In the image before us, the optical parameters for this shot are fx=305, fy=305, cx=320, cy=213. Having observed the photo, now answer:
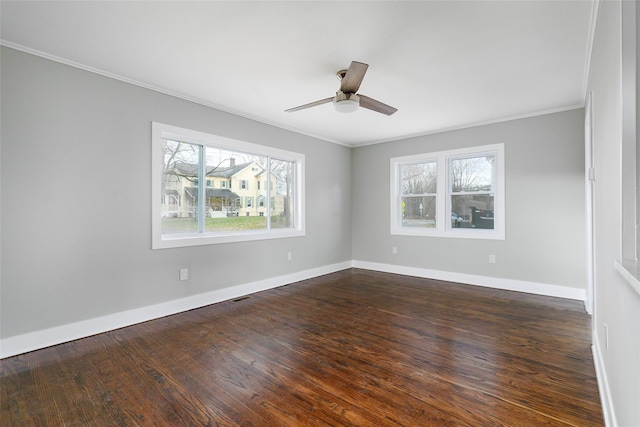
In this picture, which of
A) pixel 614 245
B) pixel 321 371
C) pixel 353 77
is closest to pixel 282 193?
pixel 353 77

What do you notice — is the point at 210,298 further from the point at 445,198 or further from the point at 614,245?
the point at 445,198

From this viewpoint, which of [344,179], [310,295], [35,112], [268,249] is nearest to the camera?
[35,112]

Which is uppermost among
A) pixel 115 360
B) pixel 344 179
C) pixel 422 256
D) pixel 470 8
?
pixel 470 8

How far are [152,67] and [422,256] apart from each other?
470 cm

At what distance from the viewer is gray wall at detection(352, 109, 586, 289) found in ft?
13.1

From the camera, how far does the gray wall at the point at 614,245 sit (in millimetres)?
1098

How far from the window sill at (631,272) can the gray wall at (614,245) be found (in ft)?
0.19

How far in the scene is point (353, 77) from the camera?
2.58 meters

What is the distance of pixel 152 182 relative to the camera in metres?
3.32

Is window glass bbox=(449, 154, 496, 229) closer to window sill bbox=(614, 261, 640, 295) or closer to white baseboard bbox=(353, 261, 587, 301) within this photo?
white baseboard bbox=(353, 261, 587, 301)

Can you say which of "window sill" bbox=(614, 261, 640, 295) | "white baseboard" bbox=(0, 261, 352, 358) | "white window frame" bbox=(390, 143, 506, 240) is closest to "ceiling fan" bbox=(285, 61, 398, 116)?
"window sill" bbox=(614, 261, 640, 295)

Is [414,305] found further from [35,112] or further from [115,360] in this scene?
[35,112]

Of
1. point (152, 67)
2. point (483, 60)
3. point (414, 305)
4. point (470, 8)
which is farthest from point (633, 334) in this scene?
point (152, 67)

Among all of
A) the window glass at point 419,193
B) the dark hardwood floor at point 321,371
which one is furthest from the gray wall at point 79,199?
the window glass at point 419,193
